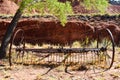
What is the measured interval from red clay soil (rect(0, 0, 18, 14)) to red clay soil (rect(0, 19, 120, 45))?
1543 centimetres

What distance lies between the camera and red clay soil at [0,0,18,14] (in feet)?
128

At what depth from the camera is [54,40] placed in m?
23.7

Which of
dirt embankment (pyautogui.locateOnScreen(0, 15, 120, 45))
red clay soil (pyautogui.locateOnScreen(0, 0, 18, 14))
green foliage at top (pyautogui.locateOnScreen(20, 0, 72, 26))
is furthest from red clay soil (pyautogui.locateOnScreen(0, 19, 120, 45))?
red clay soil (pyautogui.locateOnScreen(0, 0, 18, 14))

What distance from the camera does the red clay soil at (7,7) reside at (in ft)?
128

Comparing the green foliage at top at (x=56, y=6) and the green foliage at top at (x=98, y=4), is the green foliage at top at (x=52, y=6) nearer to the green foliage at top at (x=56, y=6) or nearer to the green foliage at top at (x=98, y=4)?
the green foliage at top at (x=56, y=6)

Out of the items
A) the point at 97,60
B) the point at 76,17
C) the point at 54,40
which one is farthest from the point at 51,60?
the point at 76,17

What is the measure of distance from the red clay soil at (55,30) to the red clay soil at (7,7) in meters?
15.4

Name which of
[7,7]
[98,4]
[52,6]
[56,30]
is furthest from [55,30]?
[7,7]

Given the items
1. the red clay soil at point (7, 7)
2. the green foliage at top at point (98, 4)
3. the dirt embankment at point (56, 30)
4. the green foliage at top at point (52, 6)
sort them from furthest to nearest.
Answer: the red clay soil at point (7, 7) → the dirt embankment at point (56, 30) → the green foliage at top at point (98, 4) → the green foliage at top at point (52, 6)

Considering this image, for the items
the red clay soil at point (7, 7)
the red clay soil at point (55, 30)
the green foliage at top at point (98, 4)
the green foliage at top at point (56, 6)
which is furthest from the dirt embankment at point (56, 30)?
the red clay soil at point (7, 7)

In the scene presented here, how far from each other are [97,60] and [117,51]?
99.7 inches

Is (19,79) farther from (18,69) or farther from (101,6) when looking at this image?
(101,6)

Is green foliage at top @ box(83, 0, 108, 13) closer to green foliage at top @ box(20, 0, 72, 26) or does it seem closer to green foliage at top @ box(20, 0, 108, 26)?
green foliage at top @ box(20, 0, 108, 26)

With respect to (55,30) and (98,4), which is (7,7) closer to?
(55,30)
